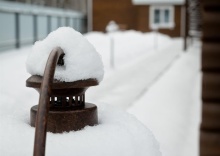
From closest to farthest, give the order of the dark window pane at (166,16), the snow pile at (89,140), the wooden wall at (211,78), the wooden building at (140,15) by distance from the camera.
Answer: the snow pile at (89,140), the wooden wall at (211,78), the wooden building at (140,15), the dark window pane at (166,16)

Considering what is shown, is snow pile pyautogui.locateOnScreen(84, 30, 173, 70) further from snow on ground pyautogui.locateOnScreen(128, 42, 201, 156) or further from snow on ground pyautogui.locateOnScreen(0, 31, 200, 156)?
snow on ground pyautogui.locateOnScreen(128, 42, 201, 156)

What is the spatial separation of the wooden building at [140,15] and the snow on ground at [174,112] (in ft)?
77.7

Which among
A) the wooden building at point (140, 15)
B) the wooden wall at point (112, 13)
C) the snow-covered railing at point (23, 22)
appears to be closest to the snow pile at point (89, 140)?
the snow-covered railing at point (23, 22)

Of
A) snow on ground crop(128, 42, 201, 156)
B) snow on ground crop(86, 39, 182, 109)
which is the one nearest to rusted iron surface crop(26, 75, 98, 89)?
snow on ground crop(128, 42, 201, 156)

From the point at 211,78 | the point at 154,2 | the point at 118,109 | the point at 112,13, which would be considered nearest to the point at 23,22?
the point at 211,78

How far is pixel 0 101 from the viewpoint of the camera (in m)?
1.48

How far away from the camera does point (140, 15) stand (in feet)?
112

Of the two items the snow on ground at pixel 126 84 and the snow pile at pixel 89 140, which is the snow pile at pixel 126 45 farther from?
the snow pile at pixel 89 140

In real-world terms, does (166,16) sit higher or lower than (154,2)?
lower

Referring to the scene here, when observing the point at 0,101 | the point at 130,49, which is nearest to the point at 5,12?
the point at 130,49

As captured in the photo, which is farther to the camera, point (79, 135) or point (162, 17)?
point (162, 17)

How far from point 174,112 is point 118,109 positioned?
5440 mm

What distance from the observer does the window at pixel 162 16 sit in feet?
111

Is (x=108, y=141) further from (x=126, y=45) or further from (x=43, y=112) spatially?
(x=126, y=45)
